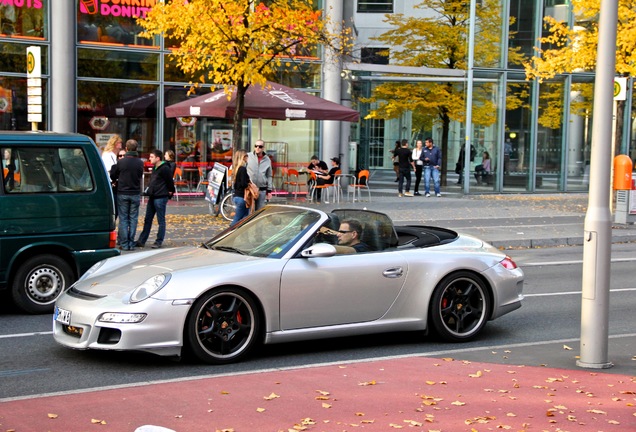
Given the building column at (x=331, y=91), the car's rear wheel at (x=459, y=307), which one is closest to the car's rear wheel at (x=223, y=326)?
the car's rear wheel at (x=459, y=307)

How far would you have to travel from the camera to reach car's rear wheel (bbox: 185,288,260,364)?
7.31 metres

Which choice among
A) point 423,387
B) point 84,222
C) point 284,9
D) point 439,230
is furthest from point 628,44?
point 423,387

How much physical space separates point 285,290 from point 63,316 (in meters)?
1.89

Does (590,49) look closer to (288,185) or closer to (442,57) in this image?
(288,185)

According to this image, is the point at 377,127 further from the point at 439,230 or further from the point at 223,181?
the point at 439,230

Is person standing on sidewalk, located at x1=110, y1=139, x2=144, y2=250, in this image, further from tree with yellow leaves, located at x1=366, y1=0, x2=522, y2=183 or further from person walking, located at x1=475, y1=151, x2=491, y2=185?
tree with yellow leaves, located at x1=366, y1=0, x2=522, y2=183

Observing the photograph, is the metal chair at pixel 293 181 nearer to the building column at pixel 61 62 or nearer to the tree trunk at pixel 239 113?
the building column at pixel 61 62

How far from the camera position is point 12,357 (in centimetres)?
777

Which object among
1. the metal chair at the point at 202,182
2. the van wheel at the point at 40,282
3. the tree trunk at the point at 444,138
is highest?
the tree trunk at the point at 444,138

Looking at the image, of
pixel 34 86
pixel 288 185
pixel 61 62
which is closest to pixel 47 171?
pixel 34 86

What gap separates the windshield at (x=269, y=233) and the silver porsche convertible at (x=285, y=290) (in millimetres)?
15

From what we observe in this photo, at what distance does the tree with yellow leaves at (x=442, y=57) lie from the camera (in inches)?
1229

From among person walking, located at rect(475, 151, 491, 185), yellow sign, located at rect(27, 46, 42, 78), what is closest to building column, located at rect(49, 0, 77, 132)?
yellow sign, located at rect(27, 46, 42, 78)

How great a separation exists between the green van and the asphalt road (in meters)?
0.47
